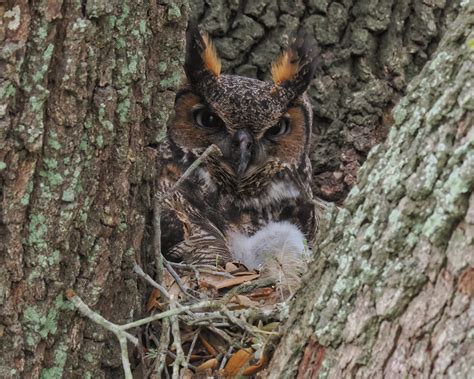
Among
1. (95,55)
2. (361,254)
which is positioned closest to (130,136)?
(95,55)

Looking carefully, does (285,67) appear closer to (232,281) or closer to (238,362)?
(232,281)

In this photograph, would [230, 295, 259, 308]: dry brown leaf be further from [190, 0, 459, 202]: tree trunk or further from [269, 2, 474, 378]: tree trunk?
[190, 0, 459, 202]: tree trunk

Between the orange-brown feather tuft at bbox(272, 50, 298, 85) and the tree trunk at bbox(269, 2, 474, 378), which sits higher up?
the orange-brown feather tuft at bbox(272, 50, 298, 85)

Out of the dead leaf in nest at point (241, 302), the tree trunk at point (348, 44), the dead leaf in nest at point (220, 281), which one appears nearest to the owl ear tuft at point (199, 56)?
Result: the tree trunk at point (348, 44)

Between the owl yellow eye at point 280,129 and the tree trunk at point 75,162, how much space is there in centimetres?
133

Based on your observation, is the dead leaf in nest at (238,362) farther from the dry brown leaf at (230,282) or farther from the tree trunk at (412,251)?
the dry brown leaf at (230,282)

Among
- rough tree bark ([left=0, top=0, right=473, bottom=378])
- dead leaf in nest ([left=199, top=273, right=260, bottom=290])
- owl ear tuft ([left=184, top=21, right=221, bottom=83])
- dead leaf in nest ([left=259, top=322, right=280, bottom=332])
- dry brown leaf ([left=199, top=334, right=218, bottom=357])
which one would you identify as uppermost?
owl ear tuft ([left=184, top=21, right=221, bottom=83])

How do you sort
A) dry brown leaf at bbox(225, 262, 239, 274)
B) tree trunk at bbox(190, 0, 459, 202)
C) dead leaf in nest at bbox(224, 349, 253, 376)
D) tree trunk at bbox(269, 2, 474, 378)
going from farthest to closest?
1. tree trunk at bbox(190, 0, 459, 202)
2. dry brown leaf at bbox(225, 262, 239, 274)
3. dead leaf in nest at bbox(224, 349, 253, 376)
4. tree trunk at bbox(269, 2, 474, 378)

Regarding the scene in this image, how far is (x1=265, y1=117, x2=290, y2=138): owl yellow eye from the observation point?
311 cm

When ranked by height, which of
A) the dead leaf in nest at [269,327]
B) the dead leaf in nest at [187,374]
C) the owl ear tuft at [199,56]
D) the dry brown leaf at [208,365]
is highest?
the owl ear tuft at [199,56]

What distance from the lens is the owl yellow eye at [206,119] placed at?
Result: 303 centimetres

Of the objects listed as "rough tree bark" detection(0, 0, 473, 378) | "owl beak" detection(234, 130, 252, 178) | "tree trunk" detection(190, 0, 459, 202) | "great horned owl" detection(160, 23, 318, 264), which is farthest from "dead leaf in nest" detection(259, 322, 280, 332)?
"tree trunk" detection(190, 0, 459, 202)

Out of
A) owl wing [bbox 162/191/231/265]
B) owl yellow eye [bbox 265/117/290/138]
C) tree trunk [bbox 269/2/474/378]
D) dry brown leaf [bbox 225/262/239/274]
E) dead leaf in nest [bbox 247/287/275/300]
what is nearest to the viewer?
tree trunk [bbox 269/2/474/378]

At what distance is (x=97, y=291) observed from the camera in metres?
1.68
